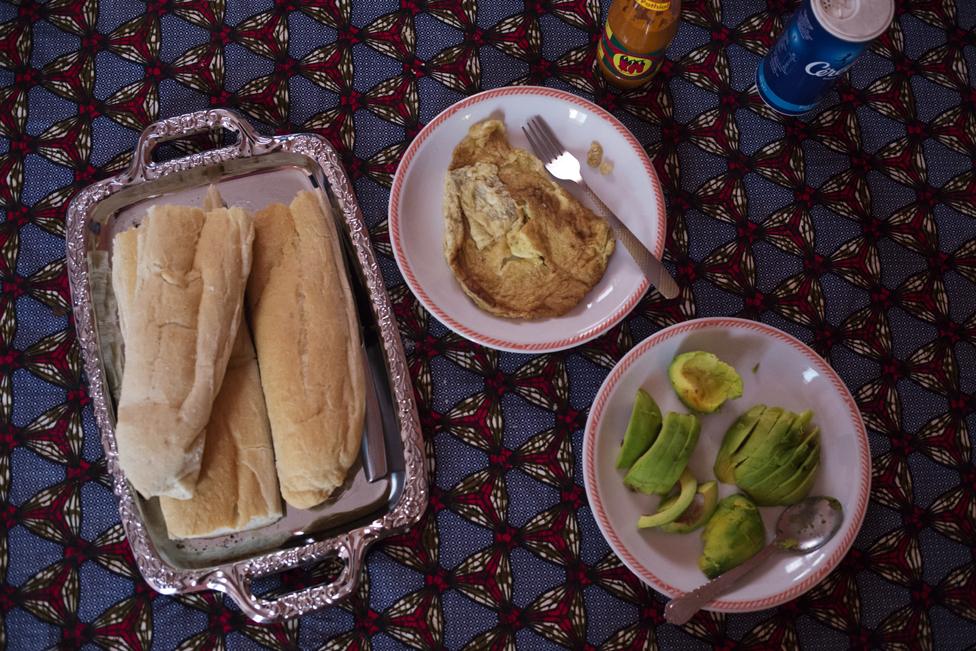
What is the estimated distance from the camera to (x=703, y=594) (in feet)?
3.93

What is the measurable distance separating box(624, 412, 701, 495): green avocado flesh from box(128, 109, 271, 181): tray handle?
905 millimetres

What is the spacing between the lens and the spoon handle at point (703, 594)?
47.0 inches

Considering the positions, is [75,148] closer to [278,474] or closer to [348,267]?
[348,267]

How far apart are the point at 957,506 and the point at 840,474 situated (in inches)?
10.5

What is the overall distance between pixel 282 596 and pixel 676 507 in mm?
681

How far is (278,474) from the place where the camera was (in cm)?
121

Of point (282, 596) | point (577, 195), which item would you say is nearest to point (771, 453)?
point (577, 195)

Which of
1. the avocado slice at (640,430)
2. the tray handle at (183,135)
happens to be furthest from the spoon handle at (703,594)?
the tray handle at (183,135)

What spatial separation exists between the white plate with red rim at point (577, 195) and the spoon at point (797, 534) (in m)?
0.46

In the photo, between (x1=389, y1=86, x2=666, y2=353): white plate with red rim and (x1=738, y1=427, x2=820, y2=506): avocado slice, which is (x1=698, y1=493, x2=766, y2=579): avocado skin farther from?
(x1=389, y1=86, x2=666, y2=353): white plate with red rim

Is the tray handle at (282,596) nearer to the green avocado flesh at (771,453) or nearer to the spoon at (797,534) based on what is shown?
the spoon at (797,534)

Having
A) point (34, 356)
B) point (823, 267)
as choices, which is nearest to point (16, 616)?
point (34, 356)

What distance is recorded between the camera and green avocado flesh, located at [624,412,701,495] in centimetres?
122

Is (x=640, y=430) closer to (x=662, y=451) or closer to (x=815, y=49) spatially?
(x=662, y=451)
